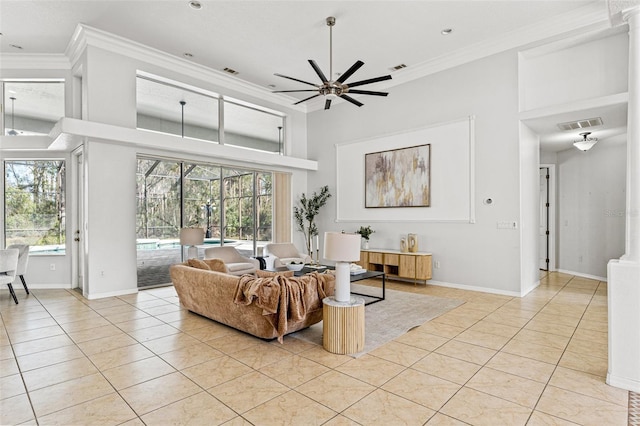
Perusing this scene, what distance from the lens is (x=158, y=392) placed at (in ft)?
8.46

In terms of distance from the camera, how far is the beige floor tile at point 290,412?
2.22m

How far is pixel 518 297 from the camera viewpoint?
5.52m

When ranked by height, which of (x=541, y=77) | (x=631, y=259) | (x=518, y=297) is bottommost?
(x=518, y=297)

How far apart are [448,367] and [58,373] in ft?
10.6

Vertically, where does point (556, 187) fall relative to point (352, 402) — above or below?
above

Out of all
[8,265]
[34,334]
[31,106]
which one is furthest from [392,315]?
[31,106]

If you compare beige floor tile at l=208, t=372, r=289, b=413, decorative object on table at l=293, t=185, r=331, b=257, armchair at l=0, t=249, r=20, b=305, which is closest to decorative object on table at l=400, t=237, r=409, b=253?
decorative object on table at l=293, t=185, r=331, b=257

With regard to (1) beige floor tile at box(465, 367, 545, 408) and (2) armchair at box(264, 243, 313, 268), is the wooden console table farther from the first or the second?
(1) beige floor tile at box(465, 367, 545, 408)

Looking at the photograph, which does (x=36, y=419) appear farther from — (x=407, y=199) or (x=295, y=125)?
(x=295, y=125)

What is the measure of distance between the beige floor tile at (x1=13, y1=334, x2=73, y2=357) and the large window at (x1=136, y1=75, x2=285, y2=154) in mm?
3823

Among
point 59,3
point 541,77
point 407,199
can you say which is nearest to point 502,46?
point 541,77

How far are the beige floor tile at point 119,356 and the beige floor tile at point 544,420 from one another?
3.08 metres

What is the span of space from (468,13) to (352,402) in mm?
5162

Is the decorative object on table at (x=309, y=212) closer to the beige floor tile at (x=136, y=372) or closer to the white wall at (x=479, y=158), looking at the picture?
the white wall at (x=479, y=158)
